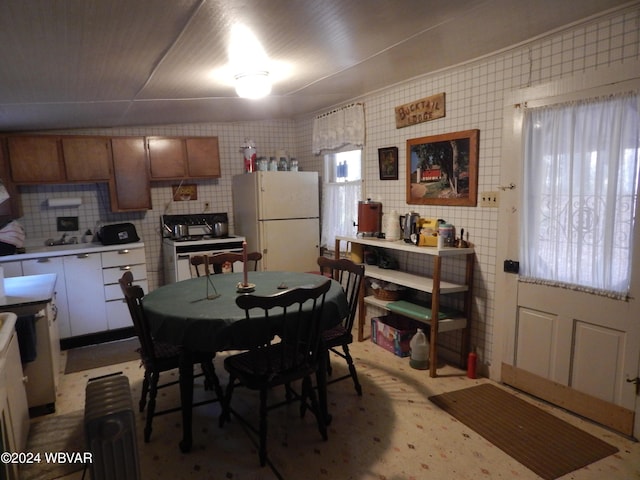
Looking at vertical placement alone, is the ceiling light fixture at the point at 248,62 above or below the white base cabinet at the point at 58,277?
above

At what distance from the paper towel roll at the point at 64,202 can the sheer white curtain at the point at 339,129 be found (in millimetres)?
2580

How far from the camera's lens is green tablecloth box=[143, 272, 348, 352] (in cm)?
200

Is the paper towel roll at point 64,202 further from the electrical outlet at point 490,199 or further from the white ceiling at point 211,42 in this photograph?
the electrical outlet at point 490,199

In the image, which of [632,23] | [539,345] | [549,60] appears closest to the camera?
[632,23]

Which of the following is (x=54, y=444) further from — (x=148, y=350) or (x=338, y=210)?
(x=338, y=210)

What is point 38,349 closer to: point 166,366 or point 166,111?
point 166,366

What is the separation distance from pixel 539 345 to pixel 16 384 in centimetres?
307

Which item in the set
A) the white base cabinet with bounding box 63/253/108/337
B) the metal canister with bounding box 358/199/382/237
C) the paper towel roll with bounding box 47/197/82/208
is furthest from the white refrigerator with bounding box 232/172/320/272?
the paper towel roll with bounding box 47/197/82/208

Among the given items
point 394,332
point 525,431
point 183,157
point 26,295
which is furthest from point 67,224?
point 525,431

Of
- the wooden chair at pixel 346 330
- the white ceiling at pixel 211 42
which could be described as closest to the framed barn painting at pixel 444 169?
the white ceiling at pixel 211 42

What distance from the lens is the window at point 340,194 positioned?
4.28 meters

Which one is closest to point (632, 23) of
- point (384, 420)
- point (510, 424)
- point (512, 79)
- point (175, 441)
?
point (512, 79)

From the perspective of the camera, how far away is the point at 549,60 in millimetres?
2438

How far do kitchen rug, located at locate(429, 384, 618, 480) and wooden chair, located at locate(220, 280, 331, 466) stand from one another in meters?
0.96
